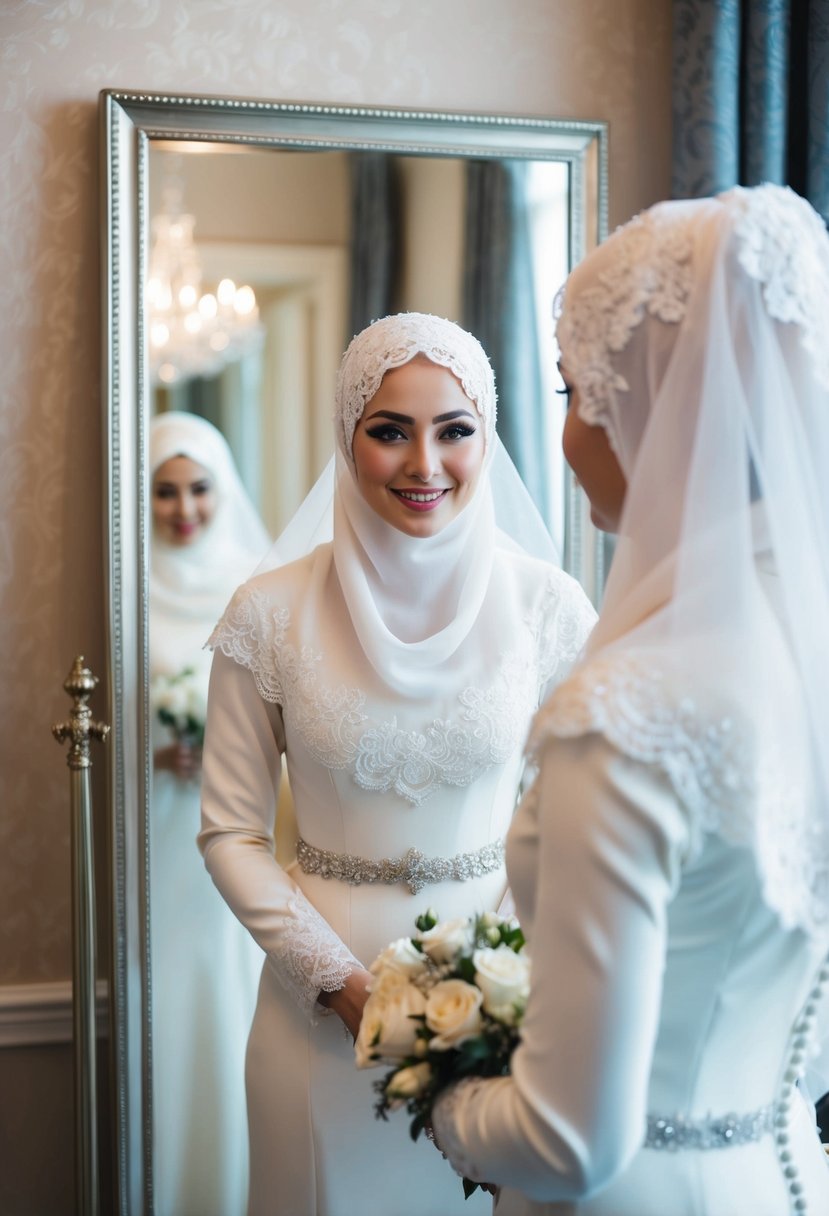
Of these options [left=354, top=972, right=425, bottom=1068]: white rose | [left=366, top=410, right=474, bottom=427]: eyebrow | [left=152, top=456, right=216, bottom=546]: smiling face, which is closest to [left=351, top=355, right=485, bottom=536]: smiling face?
[left=366, top=410, right=474, bottom=427]: eyebrow

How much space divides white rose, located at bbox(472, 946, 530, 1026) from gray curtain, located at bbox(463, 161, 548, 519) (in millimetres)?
1536

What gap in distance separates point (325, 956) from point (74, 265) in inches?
56.7

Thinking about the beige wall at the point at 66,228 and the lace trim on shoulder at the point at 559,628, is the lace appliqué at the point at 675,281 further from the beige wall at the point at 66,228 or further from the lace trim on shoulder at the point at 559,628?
the beige wall at the point at 66,228

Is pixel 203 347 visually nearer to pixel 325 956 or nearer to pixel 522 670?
pixel 522 670

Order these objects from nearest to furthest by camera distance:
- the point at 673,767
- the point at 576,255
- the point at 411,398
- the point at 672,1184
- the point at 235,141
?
A: the point at 673,767, the point at 672,1184, the point at 411,398, the point at 235,141, the point at 576,255

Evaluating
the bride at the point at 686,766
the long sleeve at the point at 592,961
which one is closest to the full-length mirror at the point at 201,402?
the bride at the point at 686,766

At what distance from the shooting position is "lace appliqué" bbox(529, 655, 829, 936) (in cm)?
93

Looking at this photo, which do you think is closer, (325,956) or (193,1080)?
(325,956)

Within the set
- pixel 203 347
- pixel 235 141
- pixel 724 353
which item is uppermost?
pixel 235 141

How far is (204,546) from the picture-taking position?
2.44 metres

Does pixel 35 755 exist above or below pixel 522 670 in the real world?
below

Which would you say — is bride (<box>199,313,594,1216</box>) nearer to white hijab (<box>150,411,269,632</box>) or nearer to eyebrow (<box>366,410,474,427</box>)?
eyebrow (<box>366,410,474,427</box>)

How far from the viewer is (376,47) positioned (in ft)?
8.20

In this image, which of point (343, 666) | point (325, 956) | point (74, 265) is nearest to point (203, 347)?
point (74, 265)
